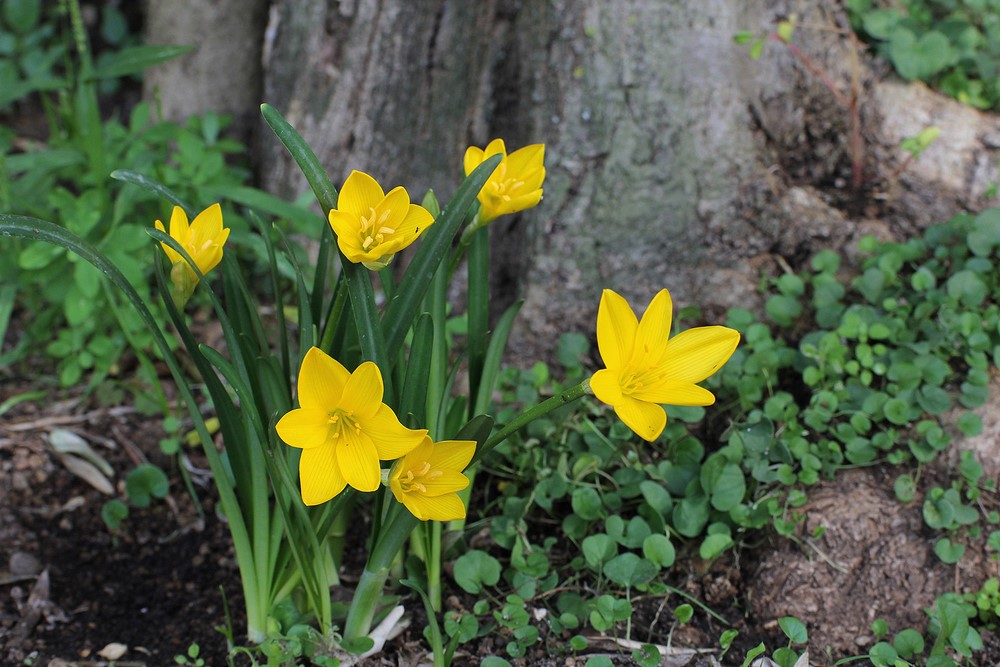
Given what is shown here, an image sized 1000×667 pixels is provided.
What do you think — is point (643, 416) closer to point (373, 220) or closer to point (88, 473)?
point (373, 220)

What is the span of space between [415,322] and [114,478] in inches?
44.8

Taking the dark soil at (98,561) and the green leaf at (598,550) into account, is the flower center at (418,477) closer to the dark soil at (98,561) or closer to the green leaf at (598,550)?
the green leaf at (598,550)

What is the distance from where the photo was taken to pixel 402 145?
8.23 ft

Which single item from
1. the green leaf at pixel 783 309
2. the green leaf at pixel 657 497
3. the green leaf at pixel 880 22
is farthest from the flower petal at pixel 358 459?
the green leaf at pixel 880 22

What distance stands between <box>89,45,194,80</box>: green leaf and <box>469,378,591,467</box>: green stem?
1563 mm

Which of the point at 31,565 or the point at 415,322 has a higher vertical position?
the point at 415,322

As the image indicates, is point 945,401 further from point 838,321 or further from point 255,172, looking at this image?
point 255,172

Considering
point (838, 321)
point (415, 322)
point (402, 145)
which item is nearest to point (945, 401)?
point (838, 321)

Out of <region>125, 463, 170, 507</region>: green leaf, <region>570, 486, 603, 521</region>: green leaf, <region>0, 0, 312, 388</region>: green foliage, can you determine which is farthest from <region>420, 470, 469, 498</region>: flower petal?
<region>0, 0, 312, 388</region>: green foliage

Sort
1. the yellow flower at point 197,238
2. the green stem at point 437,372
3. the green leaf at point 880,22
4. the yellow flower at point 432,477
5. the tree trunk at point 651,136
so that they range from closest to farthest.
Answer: the yellow flower at point 432,477 < the yellow flower at point 197,238 < the green stem at point 437,372 < the tree trunk at point 651,136 < the green leaf at point 880,22

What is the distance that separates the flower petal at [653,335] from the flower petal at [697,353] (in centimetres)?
2

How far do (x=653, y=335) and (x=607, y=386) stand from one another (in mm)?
129

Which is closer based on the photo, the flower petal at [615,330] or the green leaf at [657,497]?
the flower petal at [615,330]

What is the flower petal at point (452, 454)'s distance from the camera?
1.27m
